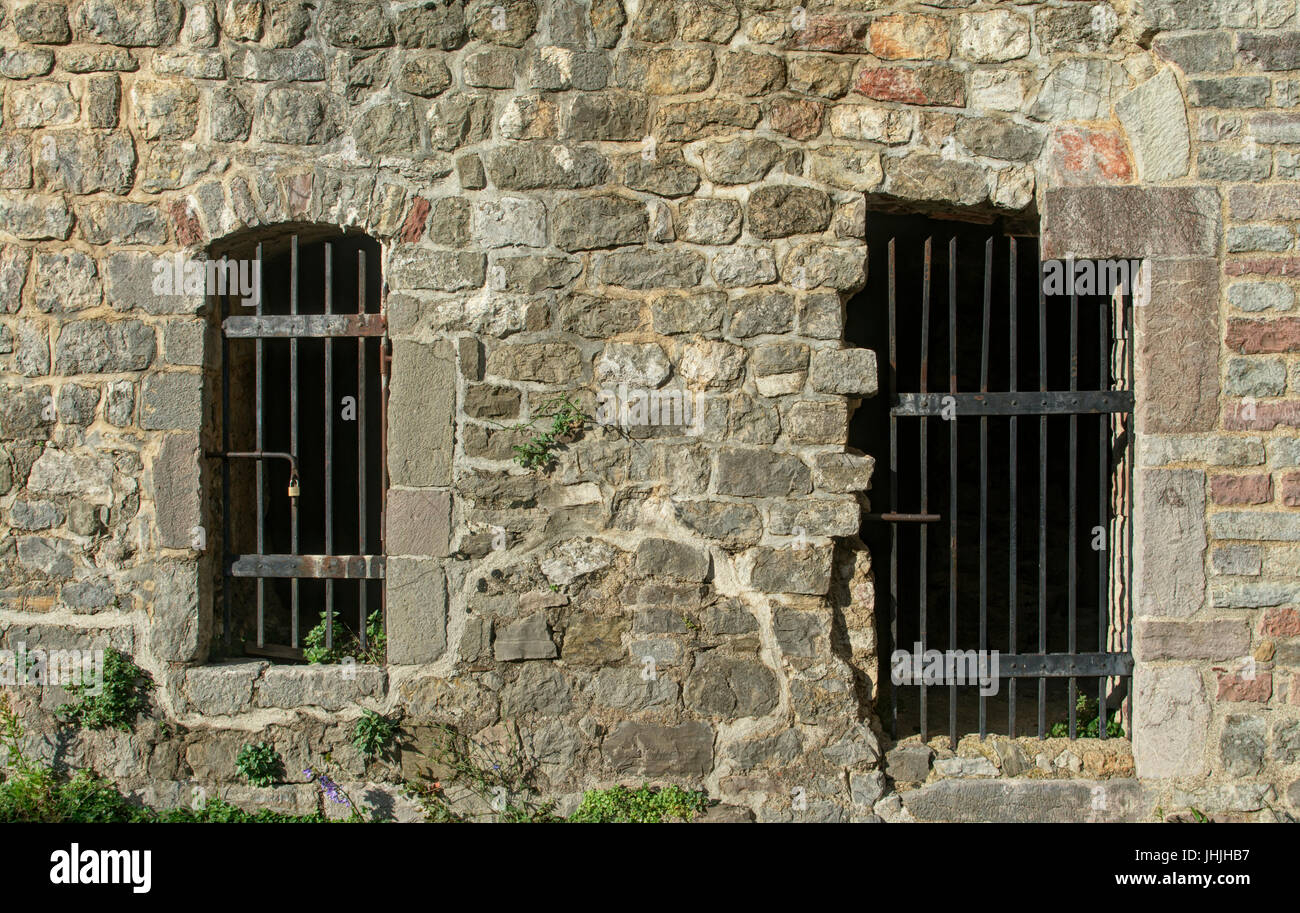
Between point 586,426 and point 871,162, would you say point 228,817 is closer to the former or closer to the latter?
point 586,426

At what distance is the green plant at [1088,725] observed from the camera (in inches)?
152

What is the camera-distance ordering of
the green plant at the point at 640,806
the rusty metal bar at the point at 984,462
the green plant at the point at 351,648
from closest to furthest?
the green plant at the point at 640,806, the rusty metal bar at the point at 984,462, the green plant at the point at 351,648

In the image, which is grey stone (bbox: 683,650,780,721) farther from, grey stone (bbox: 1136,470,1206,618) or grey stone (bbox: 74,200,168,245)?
grey stone (bbox: 74,200,168,245)

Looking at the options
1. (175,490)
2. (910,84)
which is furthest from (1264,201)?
(175,490)

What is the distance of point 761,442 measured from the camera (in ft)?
11.7

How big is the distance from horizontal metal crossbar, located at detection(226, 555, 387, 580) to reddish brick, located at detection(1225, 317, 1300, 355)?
335 centimetres

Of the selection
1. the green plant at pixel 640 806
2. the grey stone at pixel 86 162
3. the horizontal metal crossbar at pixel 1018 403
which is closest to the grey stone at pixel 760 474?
the horizontal metal crossbar at pixel 1018 403

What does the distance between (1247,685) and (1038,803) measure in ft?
2.95

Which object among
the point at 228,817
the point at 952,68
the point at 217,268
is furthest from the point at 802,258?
the point at 228,817

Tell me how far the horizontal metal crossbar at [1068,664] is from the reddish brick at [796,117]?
7.10 feet

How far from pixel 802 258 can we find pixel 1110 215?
1174mm

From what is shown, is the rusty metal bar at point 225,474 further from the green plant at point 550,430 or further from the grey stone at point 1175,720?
the grey stone at point 1175,720

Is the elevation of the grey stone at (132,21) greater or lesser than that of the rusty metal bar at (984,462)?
greater

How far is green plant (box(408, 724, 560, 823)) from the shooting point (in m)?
3.59
